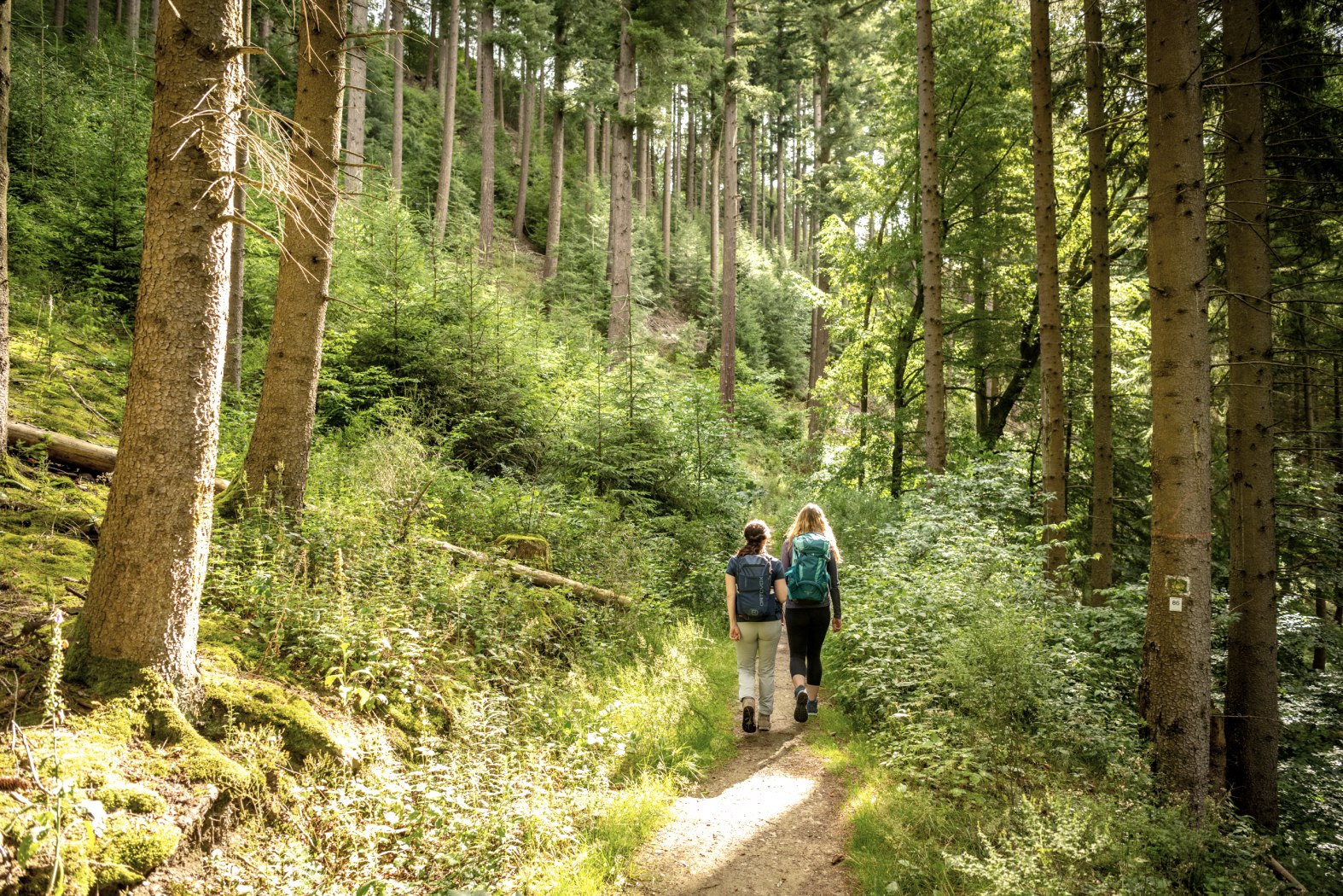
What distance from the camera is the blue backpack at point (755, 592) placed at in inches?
257

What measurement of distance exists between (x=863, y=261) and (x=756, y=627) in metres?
11.3

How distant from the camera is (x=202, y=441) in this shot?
3.54 m

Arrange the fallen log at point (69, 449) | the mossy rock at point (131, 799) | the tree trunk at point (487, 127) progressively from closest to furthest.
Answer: the mossy rock at point (131, 799) < the fallen log at point (69, 449) < the tree trunk at point (487, 127)

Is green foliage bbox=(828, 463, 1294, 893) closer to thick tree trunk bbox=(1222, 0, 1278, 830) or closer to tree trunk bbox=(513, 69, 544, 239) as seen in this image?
thick tree trunk bbox=(1222, 0, 1278, 830)

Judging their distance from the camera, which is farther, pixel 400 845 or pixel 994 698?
pixel 994 698

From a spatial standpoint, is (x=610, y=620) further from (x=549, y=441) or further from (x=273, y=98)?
(x=273, y=98)

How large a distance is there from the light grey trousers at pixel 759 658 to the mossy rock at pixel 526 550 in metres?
2.61

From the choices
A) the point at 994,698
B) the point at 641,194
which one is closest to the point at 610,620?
the point at 994,698

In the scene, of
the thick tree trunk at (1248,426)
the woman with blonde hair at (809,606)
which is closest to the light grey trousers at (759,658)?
the woman with blonde hair at (809,606)

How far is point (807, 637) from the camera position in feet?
22.1

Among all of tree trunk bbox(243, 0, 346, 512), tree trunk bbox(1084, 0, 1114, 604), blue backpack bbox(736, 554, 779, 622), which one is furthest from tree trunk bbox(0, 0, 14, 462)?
tree trunk bbox(1084, 0, 1114, 604)

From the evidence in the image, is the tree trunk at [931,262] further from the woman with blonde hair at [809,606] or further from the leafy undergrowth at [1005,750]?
the woman with blonde hair at [809,606]

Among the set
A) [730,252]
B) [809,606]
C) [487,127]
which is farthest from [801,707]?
[487,127]

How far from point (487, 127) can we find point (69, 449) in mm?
23108
